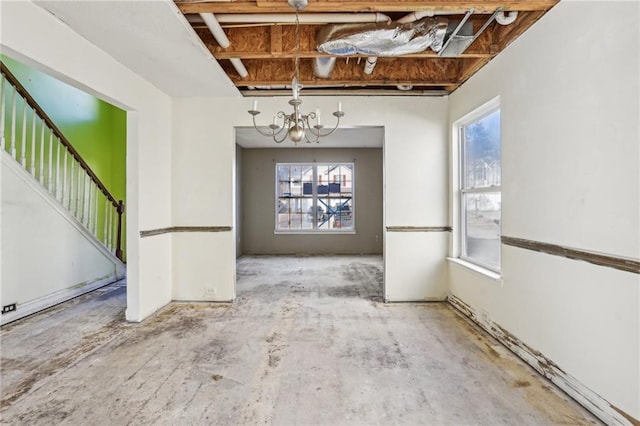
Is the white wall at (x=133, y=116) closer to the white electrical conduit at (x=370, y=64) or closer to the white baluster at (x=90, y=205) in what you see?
the white baluster at (x=90, y=205)

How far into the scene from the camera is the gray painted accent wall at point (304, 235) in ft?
25.9

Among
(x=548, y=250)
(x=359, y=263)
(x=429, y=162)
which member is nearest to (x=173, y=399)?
(x=548, y=250)

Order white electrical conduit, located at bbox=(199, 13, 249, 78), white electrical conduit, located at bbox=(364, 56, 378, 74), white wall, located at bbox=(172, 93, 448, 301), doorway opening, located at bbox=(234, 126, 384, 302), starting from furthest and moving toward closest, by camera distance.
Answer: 1. doorway opening, located at bbox=(234, 126, 384, 302)
2. white wall, located at bbox=(172, 93, 448, 301)
3. white electrical conduit, located at bbox=(364, 56, 378, 74)
4. white electrical conduit, located at bbox=(199, 13, 249, 78)

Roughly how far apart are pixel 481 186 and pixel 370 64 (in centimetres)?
168

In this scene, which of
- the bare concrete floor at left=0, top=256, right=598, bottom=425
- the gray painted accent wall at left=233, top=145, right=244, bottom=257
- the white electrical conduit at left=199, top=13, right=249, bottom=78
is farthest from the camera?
the gray painted accent wall at left=233, top=145, right=244, bottom=257

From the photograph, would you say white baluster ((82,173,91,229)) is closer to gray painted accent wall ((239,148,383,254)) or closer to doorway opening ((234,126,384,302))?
doorway opening ((234,126,384,302))

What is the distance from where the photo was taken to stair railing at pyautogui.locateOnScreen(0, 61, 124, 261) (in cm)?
368

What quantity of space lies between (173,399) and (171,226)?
2.42 m

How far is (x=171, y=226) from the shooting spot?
157 inches

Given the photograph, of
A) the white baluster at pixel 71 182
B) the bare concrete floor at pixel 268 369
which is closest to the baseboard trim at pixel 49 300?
the bare concrete floor at pixel 268 369

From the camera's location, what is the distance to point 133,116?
3309mm

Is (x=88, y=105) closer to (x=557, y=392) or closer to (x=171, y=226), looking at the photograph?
(x=171, y=226)

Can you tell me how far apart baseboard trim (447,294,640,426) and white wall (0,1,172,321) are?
11.2 ft

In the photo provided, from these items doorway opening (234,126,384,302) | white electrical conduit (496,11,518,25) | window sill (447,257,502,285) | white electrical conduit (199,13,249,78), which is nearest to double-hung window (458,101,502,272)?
window sill (447,257,502,285)
